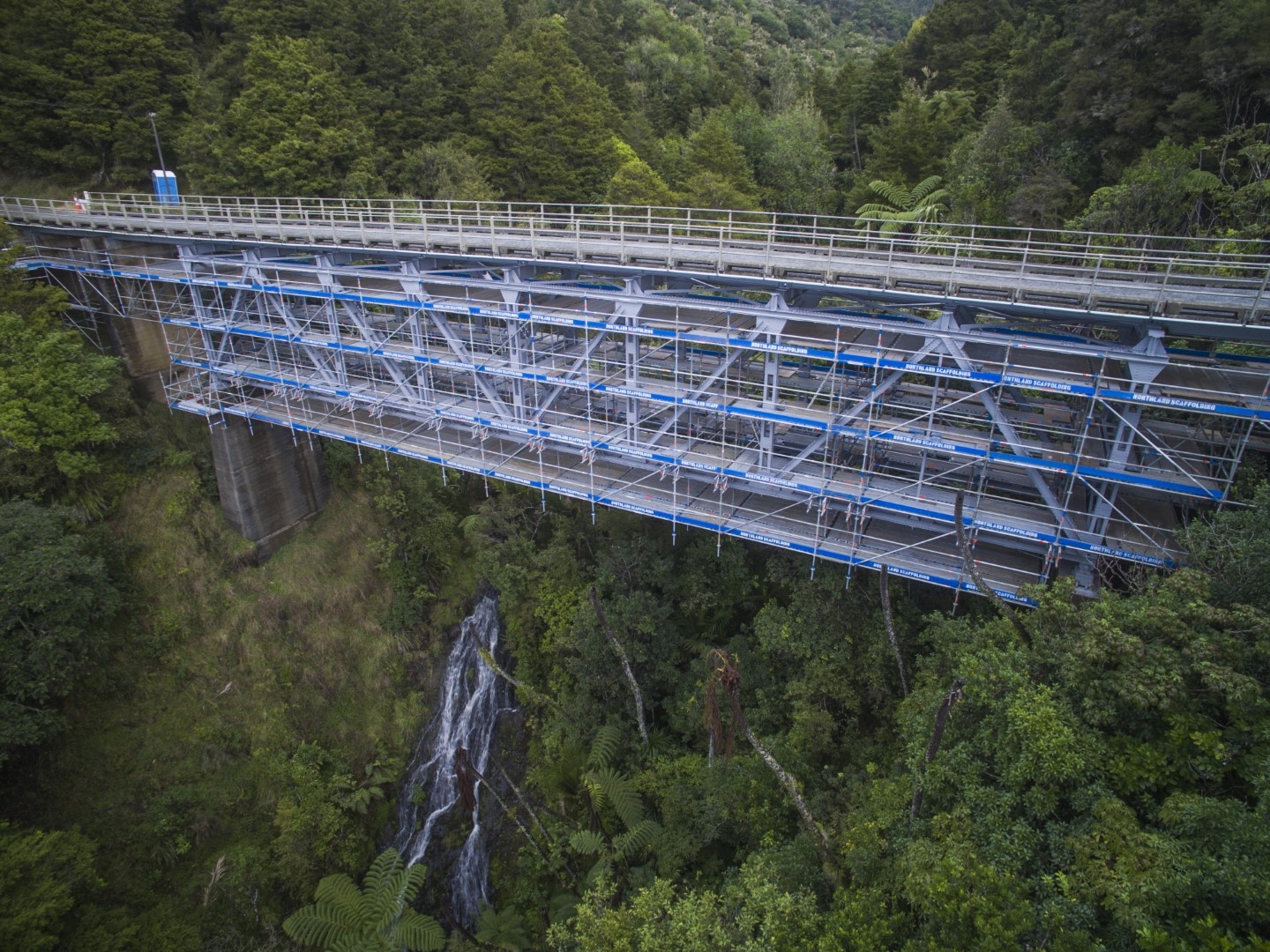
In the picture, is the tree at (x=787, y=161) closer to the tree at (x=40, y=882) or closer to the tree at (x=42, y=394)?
the tree at (x=42, y=394)

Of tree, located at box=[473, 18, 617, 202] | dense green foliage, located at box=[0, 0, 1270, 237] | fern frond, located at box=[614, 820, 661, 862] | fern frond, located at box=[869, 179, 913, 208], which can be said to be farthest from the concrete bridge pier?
fern frond, located at box=[869, 179, 913, 208]

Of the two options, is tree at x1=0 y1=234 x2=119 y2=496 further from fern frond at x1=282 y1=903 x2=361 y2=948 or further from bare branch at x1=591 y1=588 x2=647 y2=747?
bare branch at x1=591 y1=588 x2=647 y2=747

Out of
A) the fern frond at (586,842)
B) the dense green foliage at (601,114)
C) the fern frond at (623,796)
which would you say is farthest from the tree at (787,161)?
the fern frond at (586,842)

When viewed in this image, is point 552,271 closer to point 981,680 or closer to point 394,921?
point 981,680

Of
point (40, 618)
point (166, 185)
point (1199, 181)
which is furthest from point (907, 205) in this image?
point (40, 618)

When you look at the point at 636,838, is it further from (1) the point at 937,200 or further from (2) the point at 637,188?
(2) the point at 637,188

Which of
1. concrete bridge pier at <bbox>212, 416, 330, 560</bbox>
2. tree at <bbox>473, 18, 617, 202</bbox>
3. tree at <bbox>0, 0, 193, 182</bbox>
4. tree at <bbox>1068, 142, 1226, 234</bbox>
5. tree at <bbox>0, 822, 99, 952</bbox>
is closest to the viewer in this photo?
tree at <bbox>0, 822, 99, 952</bbox>
